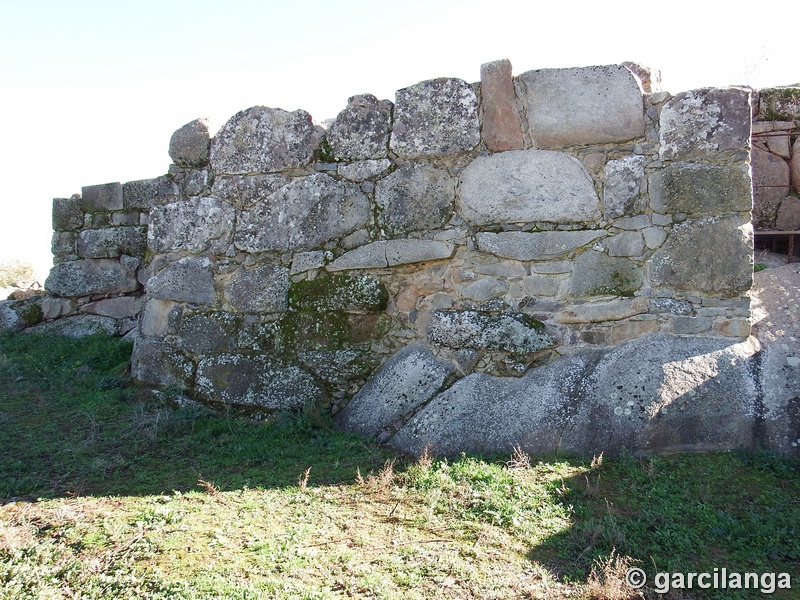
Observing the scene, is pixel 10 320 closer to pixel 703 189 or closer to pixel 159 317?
pixel 159 317

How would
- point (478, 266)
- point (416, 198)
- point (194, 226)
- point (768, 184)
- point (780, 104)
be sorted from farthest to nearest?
point (768, 184) < point (780, 104) < point (194, 226) < point (416, 198) < point (478, 266)

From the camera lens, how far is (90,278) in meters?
6.12

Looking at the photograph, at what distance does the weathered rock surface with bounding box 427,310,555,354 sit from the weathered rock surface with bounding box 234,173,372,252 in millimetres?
947

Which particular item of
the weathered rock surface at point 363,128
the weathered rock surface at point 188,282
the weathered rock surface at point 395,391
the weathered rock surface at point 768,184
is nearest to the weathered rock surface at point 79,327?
the weathered rock surface at point 188,282

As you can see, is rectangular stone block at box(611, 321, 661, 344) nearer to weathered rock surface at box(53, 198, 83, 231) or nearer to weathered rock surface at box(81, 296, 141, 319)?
weathered rock surface at box(81, 296, 141, 319)

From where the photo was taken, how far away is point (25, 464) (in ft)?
11.3

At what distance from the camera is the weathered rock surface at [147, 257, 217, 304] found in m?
4.75

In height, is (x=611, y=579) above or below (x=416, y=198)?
below

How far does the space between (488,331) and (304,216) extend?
158 cm

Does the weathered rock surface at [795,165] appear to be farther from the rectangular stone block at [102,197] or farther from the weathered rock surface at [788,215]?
the rectangular stone block at [102,197]

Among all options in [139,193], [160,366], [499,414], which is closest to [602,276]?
[499,414]

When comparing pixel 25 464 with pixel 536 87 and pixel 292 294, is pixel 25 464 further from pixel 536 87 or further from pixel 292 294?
pixel 536 87

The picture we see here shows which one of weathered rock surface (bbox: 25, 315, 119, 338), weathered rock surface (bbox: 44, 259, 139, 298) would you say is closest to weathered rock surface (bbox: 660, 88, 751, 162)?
weathered rock surface (bbox: 44, 259, 139, 298)

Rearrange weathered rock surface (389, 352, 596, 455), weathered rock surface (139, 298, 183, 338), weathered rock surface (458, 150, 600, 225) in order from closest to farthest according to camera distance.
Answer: weathered rock surface (389, 352, 596, 455) → weathered rock surface (458, 150, 600, 225) → weathered rock surface (139, 298, 183, 338)
